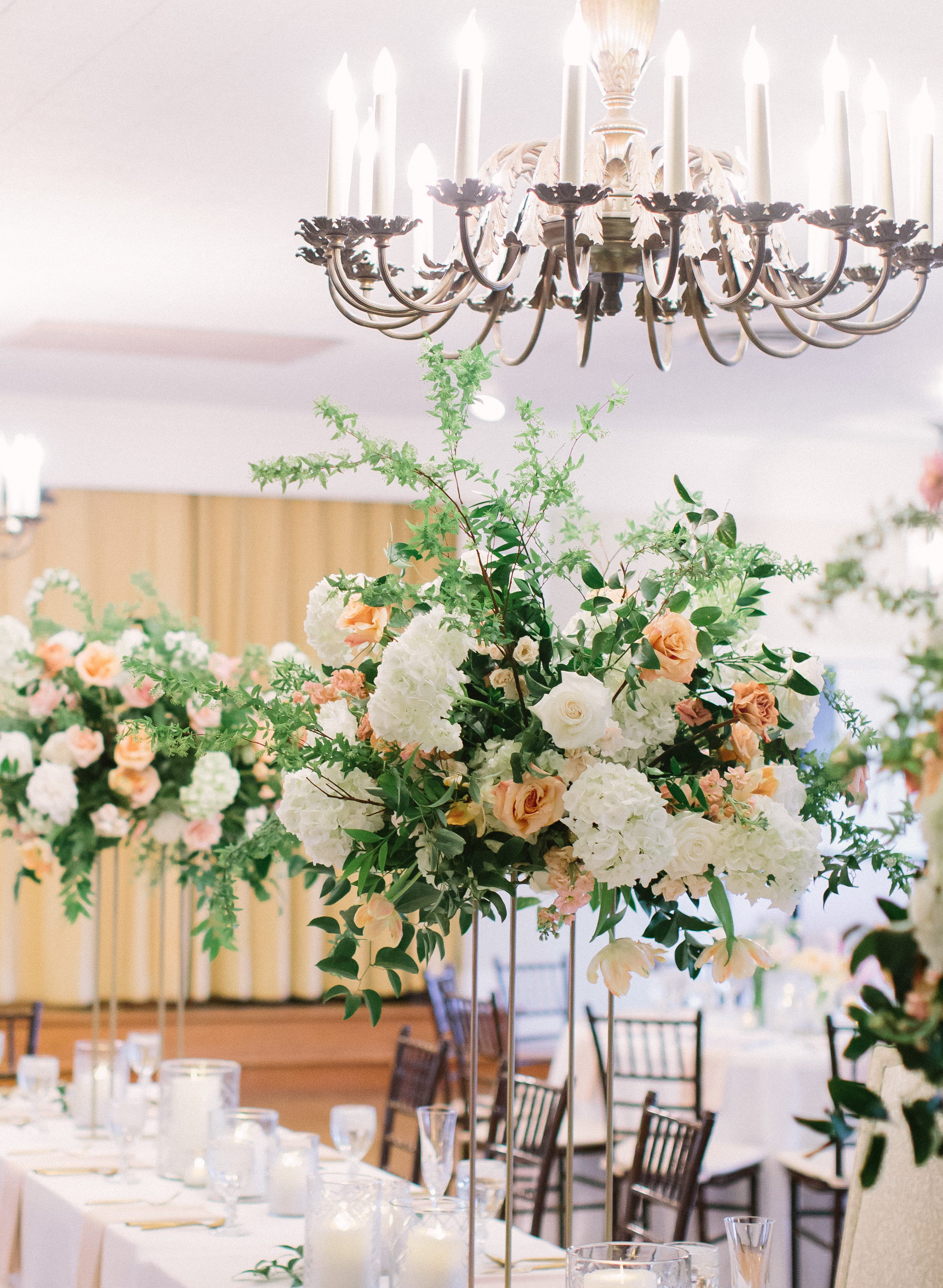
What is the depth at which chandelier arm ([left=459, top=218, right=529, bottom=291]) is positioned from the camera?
2.05 m

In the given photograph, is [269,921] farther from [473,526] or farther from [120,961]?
[473,526]

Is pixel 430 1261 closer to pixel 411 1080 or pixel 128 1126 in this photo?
pixel 128 1126

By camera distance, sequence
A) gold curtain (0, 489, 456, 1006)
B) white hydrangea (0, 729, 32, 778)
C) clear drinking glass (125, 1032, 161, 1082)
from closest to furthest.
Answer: white hydrangea (0, 729, 32, 778), clear drinking glass (125, 1032, 161, 1082), gold curtain (0, 489, 456, 1006)

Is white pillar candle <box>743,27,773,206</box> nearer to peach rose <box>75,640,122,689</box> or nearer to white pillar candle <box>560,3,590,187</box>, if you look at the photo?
white pillar candle <box>560,3,590,187</box>

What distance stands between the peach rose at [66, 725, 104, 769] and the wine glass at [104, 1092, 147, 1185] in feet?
2.65

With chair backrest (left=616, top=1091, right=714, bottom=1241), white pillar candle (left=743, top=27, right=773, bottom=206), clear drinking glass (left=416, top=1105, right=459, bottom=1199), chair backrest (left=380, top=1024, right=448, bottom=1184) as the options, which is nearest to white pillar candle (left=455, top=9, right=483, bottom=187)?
white pillar candle (left=743, top=27, right=773, bottom=206)

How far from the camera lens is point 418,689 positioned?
161 cm

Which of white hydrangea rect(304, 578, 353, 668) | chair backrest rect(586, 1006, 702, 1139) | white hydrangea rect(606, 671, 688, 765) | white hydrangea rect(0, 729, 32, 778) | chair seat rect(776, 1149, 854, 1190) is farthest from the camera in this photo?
chair backrest rect(586, 1006, 702, 1139)

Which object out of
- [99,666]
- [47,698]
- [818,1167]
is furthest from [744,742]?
[818,1167]

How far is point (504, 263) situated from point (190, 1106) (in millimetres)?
1994

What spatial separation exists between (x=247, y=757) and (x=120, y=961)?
3.34 metres

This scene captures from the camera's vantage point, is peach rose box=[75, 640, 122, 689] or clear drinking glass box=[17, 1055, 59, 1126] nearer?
peach rose box=[75, 640, 122, 689]

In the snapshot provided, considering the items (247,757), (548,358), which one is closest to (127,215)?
(247,757)

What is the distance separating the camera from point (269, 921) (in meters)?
6.99
